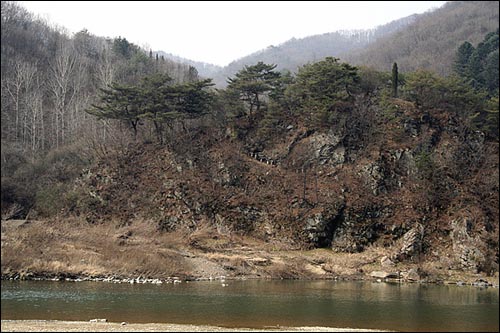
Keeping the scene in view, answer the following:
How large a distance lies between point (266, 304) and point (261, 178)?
29714mm

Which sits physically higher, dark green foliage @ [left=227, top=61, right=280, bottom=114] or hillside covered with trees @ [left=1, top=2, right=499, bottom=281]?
dark green foliage @ [left=227, top=61, right=280, bottom=114]

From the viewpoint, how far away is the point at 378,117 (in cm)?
6266

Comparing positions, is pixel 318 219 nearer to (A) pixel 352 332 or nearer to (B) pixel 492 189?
(B) pixel 492 189

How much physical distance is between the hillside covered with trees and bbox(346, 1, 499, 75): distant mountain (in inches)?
1274

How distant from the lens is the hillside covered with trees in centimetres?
4719

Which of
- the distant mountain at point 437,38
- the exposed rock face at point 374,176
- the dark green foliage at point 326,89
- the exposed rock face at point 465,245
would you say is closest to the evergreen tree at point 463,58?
the distant mountain at point 437,38

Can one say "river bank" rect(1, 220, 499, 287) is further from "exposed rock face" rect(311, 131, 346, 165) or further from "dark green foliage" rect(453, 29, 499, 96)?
"dark green foliage" rect(453, 29, 499, 96)

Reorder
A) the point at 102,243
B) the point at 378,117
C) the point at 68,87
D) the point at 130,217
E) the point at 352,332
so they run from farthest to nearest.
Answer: the point at 68,87
the point at 378,117
the point at 130,217
the point at 102,243
the point at 352,332

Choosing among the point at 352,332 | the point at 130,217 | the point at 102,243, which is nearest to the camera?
the point at 352,332

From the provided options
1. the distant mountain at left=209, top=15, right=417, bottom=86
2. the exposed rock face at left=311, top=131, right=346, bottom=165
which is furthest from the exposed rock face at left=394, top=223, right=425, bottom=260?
the distant mountain at left=209, top=15, right=417, bottom=86

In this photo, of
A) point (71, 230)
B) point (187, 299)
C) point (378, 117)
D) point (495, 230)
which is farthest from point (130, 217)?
point (495, 230)

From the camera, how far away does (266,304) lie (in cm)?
3133

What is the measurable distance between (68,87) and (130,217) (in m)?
34.2

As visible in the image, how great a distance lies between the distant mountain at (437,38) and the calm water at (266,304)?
69268mm
